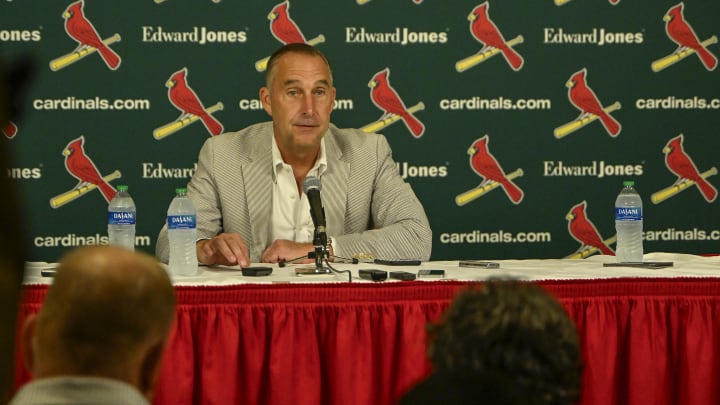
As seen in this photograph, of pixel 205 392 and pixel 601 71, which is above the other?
pixel 601 71

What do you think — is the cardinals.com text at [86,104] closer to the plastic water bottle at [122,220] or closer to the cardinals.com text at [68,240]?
the cardinals.com text at [68,240]

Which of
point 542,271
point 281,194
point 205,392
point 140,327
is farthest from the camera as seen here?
point 281,194

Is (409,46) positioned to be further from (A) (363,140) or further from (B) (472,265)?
(B) (472,265)

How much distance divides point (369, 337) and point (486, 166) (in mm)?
2166

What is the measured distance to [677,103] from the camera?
170 inches

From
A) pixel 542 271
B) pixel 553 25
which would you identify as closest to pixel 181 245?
pixel 542 271

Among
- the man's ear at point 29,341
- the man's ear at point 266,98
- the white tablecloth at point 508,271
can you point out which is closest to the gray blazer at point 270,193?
the man's ear at point 266,98

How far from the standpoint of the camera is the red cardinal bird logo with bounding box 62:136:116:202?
13.3 ft

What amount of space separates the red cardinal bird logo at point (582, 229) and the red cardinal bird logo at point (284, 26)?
1570 mm

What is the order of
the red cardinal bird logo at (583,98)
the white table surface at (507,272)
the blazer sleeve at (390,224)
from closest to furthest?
the white table surface at (507,272) → the blazer sleeve at (390,224) → the red cardinal bird logo at (583,98)

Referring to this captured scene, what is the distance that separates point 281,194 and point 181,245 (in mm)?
861

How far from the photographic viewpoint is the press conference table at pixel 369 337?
2.21 meters

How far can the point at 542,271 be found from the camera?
2566 millimetres

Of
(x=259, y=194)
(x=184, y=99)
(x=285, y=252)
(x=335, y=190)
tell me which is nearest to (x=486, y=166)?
(x=335, y=190)
